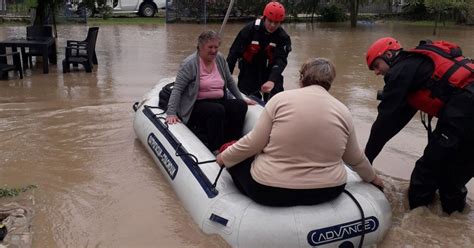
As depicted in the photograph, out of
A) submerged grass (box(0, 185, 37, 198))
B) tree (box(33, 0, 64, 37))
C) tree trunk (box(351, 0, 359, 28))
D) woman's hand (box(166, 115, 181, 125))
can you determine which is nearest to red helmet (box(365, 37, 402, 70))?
woman's hand (box(166, 115, 181, 125))

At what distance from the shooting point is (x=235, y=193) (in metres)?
3.70

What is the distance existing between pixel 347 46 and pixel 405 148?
9.58 meters

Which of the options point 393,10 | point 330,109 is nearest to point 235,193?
point 330,109

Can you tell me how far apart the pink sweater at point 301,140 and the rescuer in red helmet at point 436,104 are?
2.37 feet

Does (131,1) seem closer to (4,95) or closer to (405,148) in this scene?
(4,95)

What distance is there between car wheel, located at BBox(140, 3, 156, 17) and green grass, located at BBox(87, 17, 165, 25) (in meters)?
0.49

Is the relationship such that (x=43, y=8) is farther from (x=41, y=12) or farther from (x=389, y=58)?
(x=389, y=58)

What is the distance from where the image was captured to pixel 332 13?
80.6ft

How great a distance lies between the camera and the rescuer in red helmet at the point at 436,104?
377 centimetres

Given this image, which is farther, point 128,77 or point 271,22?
point 128,77

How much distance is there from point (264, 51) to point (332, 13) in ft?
64.3

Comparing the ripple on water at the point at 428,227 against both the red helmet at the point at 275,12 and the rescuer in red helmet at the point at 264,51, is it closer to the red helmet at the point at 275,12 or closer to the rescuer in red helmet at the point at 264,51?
the rescuer in red helmet at the point at 264,51

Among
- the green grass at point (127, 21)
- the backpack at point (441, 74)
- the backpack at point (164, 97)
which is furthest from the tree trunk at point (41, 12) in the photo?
the backpack at point (441, 74)

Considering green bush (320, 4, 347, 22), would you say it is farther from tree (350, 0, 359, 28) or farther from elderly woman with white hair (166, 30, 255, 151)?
elderly woman with white hair (166, 30, 255, 151)
